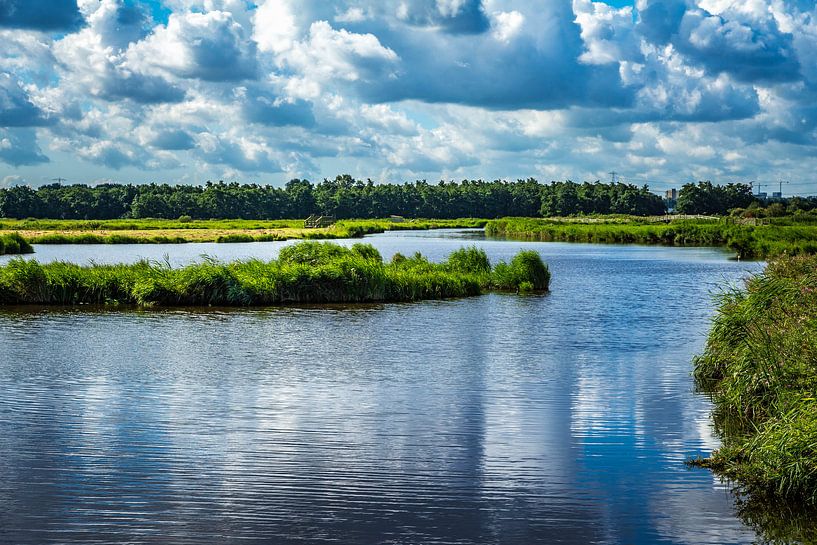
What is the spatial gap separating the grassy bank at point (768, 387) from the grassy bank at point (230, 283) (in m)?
20.3

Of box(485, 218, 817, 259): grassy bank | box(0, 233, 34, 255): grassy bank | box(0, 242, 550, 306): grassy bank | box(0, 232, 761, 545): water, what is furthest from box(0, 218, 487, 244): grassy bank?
box(0, 232, 761, 545): water

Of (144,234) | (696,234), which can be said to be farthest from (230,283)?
(696,234)

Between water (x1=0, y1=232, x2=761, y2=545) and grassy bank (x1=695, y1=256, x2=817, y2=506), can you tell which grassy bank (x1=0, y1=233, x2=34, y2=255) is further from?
grassy bank (x1=695, y1=256, x2=817, y2=506)

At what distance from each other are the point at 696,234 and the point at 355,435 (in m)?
96.9

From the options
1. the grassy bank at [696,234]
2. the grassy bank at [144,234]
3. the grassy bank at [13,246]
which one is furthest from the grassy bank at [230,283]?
the grassy bank at [144,234]

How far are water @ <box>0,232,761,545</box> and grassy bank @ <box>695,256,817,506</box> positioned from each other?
0.60 metres

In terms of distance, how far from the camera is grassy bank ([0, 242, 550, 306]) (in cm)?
3766

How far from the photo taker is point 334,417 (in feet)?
54.5

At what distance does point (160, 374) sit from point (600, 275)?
3898 centimetres

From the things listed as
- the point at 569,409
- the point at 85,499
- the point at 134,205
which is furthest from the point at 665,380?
the point at 134,205

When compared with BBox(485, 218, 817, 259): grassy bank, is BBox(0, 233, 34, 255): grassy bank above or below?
Result: below

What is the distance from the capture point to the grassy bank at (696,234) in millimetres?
75312

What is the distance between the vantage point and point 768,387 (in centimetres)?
1455

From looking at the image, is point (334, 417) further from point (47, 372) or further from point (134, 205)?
point (134, 205)
